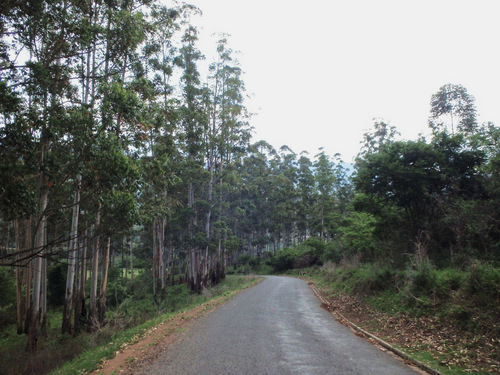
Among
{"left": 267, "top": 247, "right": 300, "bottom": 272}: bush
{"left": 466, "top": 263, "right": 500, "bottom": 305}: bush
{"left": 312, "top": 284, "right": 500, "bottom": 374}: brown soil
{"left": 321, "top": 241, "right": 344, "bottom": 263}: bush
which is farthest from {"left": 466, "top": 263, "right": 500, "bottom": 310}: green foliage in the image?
{"left": 267, "top": 247, "right": 300, "bottom": 272}: bush

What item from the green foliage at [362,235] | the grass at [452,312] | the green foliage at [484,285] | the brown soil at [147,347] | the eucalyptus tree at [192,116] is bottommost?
the brown soil at [147,347]

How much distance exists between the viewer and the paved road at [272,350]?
6042 mm

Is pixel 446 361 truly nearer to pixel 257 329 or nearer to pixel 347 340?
pixel 347 340

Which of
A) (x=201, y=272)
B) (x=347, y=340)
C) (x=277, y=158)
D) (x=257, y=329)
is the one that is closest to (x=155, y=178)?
(x=257, y=329)

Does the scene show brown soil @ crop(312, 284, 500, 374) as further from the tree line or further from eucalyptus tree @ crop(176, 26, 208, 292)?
eucalyptus tree @ crop(176, 26, 208, 292)

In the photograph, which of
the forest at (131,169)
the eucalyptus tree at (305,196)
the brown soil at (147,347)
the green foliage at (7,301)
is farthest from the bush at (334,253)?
the green foliage at (7,301)

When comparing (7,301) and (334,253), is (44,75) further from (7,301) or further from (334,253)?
(334,253)

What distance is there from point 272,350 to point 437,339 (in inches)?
150

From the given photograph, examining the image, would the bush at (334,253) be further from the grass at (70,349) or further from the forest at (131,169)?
the grass at (70,349)

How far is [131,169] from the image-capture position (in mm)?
7867

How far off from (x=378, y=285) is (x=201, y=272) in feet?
56.6

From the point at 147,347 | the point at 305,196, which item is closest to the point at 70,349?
the point at 147,347

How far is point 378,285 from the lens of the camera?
13695 mm

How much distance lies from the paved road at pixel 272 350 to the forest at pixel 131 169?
321 cm
